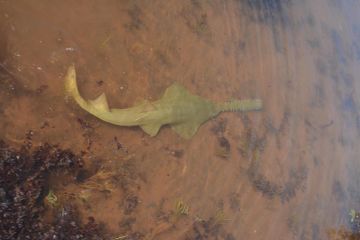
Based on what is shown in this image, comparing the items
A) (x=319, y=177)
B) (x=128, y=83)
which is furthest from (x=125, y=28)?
(x=319, y=177)

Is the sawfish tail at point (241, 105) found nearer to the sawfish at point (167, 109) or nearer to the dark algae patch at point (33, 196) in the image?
the sawfish at point (167, 109)

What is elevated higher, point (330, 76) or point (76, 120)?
point (330, 76)

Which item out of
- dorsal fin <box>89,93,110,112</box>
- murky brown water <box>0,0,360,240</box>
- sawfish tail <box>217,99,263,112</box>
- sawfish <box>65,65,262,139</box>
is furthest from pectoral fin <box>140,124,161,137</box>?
sawfish tail <box>217,99,263,112</box>

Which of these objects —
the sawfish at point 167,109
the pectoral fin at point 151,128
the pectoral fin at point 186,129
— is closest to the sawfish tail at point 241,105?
the sawfish at point 167,109

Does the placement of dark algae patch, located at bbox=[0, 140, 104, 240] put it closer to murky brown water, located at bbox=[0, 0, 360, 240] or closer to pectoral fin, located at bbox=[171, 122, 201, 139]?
murky brown water, located at bbox=[0, 0, 360, 240]


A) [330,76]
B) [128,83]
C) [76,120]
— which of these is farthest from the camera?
[330,76]

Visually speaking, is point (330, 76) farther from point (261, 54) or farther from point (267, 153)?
point (267, 153)
